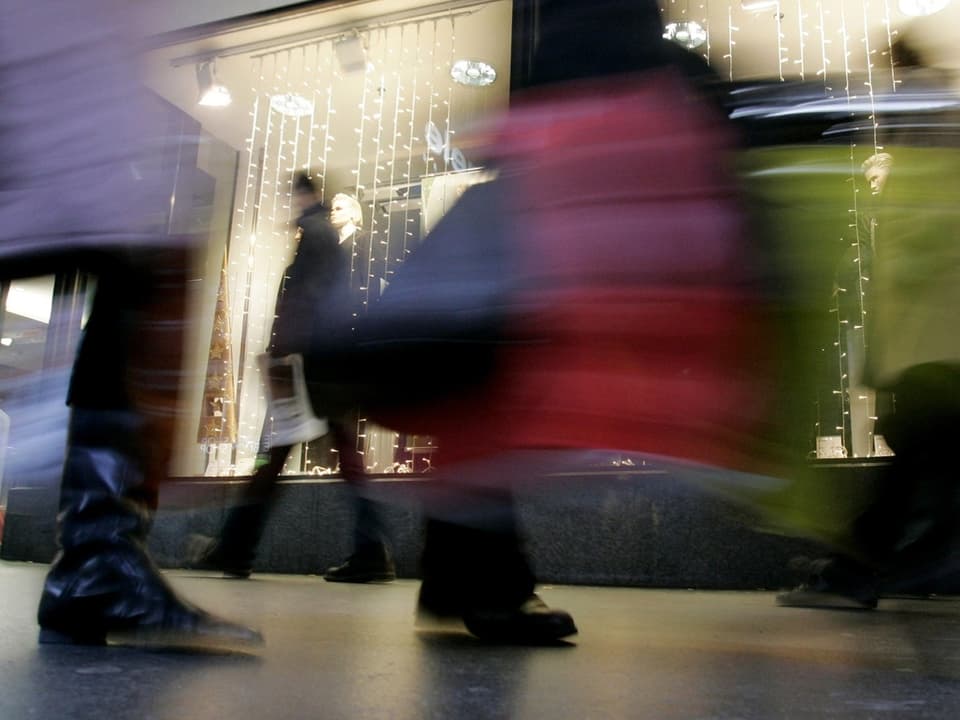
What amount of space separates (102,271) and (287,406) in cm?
186

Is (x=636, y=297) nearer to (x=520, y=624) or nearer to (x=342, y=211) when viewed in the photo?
(x=520, y=624)

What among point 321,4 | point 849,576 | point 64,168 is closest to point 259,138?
point 321,4

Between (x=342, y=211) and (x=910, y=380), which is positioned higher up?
(x=342, y=211)

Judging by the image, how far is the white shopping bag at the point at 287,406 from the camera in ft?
8.21

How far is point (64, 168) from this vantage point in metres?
0.66

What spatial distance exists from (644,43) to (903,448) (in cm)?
121

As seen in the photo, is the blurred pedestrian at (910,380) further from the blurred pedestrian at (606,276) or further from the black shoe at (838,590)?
the blurred pedestrian at (606,276)

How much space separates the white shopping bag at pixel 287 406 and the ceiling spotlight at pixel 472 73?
104 inches

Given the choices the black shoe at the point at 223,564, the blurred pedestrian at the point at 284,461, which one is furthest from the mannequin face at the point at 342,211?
the black shoe at the point at 223,564

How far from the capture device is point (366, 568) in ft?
8.34

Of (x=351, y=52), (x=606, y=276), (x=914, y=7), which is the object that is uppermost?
(x=351, y=52)

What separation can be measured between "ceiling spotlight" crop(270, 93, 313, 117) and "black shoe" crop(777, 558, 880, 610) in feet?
14.9

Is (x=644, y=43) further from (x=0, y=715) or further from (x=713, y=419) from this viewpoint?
(x=0, y=715)

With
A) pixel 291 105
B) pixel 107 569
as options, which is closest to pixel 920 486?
pixel 107 569
